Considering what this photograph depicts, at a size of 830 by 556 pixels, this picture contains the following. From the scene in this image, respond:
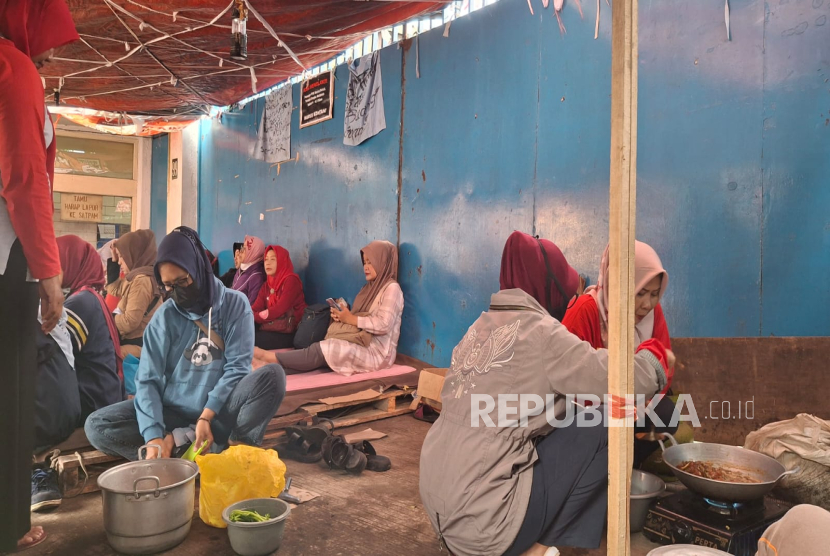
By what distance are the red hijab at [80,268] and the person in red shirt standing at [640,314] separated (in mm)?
2442

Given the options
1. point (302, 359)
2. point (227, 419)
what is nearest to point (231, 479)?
point (227, 419)

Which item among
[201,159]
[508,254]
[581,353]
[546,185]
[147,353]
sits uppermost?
[201,159]

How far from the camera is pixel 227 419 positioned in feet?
9.80

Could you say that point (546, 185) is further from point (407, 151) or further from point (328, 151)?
point (328, 151)

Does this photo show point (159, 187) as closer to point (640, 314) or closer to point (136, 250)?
point (136, 250)

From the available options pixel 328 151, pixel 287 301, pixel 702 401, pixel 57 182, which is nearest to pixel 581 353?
pixel 702 401

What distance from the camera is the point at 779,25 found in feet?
8.91

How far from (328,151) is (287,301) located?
5.36 ft

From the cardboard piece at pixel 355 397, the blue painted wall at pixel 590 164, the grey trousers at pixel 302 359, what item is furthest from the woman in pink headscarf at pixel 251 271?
the cardboard piece at pixel 355 397

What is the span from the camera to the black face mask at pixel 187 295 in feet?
9.35

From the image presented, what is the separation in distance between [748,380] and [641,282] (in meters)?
0.82

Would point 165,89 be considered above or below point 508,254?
above

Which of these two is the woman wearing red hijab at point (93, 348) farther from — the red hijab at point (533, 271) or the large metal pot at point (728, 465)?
the large metal pot at point (728, 465)

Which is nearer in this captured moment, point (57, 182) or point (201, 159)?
point (201, 159)
